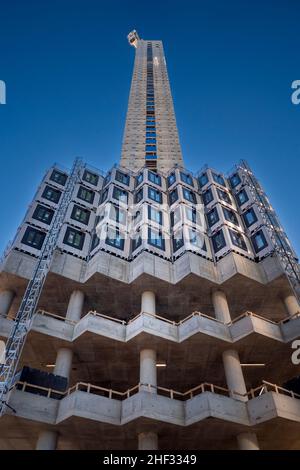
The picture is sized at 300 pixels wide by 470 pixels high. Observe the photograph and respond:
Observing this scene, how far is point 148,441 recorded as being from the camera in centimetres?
2277

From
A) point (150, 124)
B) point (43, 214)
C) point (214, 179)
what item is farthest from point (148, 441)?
point (150, 124)

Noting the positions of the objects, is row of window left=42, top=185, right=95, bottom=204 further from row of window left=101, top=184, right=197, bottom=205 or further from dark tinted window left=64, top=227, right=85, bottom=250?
dark tinted window left=64, top=227, right=85, bottom=250

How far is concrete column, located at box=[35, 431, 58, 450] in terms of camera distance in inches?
875

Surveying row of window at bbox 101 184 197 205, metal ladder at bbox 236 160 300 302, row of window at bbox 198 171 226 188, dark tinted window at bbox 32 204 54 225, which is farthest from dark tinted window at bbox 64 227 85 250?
metal ladder at bbox 236 160 300 302

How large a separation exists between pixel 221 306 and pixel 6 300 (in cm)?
1845

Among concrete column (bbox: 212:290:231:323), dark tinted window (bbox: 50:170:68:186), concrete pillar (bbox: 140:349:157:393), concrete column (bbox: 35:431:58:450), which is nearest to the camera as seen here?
concrete column (bbox: 35:431:58:450)

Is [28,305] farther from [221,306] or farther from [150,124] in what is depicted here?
[150,124]

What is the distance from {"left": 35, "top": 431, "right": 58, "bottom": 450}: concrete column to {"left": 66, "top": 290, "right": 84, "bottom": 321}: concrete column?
8802 millimetres

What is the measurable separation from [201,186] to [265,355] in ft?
76.7

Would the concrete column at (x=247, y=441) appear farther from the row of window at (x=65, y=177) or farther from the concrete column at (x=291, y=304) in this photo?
the row of window at (x=65, y=177)
